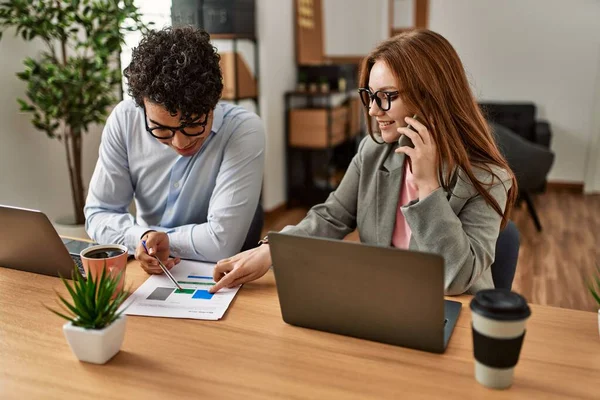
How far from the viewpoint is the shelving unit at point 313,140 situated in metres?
4.51

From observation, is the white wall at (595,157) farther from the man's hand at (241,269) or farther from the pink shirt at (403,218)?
the man's hand at (241,269)

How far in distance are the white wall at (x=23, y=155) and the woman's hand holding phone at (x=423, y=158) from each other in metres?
2.09

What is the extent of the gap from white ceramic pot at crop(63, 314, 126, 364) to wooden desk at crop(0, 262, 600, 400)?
2cm

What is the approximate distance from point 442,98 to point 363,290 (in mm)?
568

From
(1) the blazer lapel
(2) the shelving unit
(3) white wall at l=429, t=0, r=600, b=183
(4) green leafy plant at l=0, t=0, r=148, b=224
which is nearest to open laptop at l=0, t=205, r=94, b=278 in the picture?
(1) the blazer lapel

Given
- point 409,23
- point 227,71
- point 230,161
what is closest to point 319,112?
point 227,71

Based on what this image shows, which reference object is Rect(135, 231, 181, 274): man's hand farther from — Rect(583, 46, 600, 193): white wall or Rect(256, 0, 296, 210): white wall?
Rect(583, 46, 600, 193): white wall

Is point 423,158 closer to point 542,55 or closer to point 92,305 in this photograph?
point 92,305

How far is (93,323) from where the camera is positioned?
989 millimetres

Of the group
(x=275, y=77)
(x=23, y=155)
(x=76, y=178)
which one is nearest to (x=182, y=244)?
(x=76, y=178)

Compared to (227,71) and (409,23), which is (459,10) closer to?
(409,23)

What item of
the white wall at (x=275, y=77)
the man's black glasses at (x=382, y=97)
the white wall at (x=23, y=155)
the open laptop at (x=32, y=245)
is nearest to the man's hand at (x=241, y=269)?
the open laptop at (x=32, y=245)

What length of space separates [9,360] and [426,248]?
858 mm

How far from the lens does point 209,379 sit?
95 centimetres
